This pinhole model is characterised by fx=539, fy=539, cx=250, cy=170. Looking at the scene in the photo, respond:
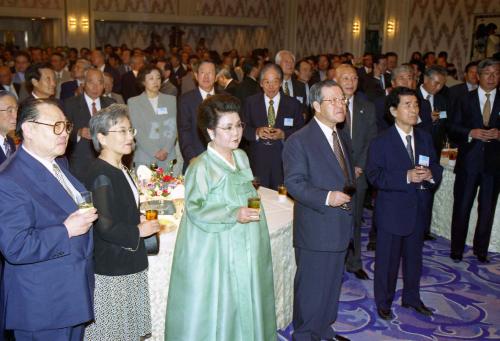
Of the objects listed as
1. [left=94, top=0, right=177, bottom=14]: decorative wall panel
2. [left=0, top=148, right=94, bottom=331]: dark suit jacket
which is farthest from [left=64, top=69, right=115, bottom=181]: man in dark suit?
[left=94, top=0, right=177, bottom=14]: decorative wall panel

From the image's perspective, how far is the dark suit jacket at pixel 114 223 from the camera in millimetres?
2475

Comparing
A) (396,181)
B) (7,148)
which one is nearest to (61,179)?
(7,148)

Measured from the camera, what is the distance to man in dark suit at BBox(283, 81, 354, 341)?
3.20 m

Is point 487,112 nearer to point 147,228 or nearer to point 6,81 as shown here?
point 147,228

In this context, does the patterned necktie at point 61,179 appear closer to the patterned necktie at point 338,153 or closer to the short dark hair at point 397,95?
the patterned necktie at point 338,153

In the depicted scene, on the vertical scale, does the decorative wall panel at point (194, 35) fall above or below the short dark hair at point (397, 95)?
above

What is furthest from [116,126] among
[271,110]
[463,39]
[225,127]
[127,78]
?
[463,39]

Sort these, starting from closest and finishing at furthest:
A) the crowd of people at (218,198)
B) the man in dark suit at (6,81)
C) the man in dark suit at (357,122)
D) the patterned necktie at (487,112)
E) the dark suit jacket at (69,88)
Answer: the crowd of people at (218,198), the man in dark suit at (357,122), the patterned necktie at (487,112), the man in dark suit at (6,81), the dark suit jacket at (69,88)

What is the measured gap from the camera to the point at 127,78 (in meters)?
8.98

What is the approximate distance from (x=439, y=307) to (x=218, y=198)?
242cm

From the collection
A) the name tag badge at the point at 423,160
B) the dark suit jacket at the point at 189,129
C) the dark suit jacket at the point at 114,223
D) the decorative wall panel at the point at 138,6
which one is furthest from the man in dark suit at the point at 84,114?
the decorative wall panel at the point at 138,6

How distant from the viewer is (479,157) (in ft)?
16.1

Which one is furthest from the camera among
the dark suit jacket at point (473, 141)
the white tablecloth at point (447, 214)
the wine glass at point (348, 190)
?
the white tablecloth at point (447, 214)

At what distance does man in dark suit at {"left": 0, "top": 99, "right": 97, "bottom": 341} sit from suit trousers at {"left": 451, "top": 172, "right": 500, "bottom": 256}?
382 cm
